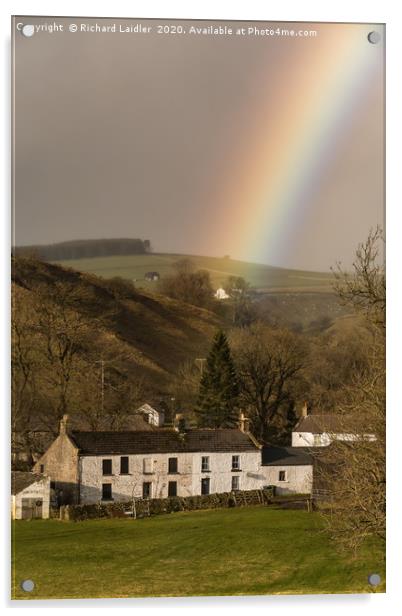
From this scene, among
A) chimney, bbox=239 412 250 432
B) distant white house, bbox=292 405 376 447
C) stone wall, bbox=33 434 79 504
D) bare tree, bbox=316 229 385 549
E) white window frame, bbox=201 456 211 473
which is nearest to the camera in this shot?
bare tree, bbox=316 229 385 549

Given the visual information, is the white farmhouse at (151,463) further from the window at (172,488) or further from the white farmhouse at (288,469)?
the white farmhouse at (288,469)

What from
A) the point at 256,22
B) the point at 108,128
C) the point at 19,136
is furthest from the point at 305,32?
the point at 19,136

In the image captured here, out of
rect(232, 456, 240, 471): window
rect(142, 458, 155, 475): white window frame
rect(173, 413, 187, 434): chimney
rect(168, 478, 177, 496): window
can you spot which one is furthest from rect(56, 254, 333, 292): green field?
rect(168, 478, 177, 496): window

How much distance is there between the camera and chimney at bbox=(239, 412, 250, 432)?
37.5ft

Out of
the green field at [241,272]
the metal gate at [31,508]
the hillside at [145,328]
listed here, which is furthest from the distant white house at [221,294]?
the metal gate at [31,508]

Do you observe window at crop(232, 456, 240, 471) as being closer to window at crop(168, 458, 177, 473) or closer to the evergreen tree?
the evergreen tree

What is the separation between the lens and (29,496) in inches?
424

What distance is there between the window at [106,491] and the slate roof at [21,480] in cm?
68

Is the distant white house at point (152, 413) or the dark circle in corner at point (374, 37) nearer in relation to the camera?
the dark circle in corner at point (374, 37)

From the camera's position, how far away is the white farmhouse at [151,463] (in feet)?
36.8

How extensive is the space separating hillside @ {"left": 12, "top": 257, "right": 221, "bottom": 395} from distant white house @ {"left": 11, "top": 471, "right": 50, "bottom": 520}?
1304mm

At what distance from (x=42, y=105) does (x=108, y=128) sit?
618 mm

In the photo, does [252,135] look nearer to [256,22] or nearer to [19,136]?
[256,22]

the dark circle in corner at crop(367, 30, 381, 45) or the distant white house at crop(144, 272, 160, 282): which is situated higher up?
the dark circle in corner at crop(367, 30, 381, 45)
